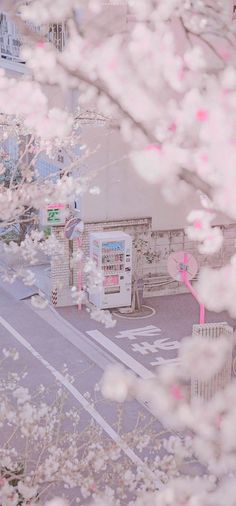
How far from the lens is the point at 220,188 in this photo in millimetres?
3014

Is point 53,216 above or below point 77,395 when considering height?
above

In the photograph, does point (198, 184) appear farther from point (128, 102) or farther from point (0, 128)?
point (0, 128)

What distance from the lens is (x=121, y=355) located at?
43.0 ft

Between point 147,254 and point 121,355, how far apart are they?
12.2 feet

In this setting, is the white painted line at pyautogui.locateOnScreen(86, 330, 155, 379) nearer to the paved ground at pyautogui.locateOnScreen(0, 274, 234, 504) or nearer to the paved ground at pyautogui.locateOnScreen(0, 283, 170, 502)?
the paved ground at pyautogui.locateOnScreen(0, 274, 234, 504)

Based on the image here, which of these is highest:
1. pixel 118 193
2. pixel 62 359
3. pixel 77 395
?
pixel 118 193

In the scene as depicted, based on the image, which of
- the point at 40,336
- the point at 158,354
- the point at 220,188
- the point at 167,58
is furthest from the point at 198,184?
the point at 40,336

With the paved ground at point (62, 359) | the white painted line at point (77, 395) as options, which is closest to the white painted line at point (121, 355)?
the paved ground at point (62, 359)

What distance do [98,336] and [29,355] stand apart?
5.40ft

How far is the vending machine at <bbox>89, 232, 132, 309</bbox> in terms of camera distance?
15.2m

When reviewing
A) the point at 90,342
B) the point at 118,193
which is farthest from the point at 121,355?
the point at 118,193

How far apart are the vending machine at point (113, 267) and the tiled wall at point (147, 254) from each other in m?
0.43

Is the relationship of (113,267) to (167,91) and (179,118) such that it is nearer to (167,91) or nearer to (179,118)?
(167,91)

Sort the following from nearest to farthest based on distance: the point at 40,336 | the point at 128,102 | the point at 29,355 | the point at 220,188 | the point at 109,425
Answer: the point at 220,188 < the point at 128,102 < the point at 109,425 < the point at 29,355 < the point at 40,336
